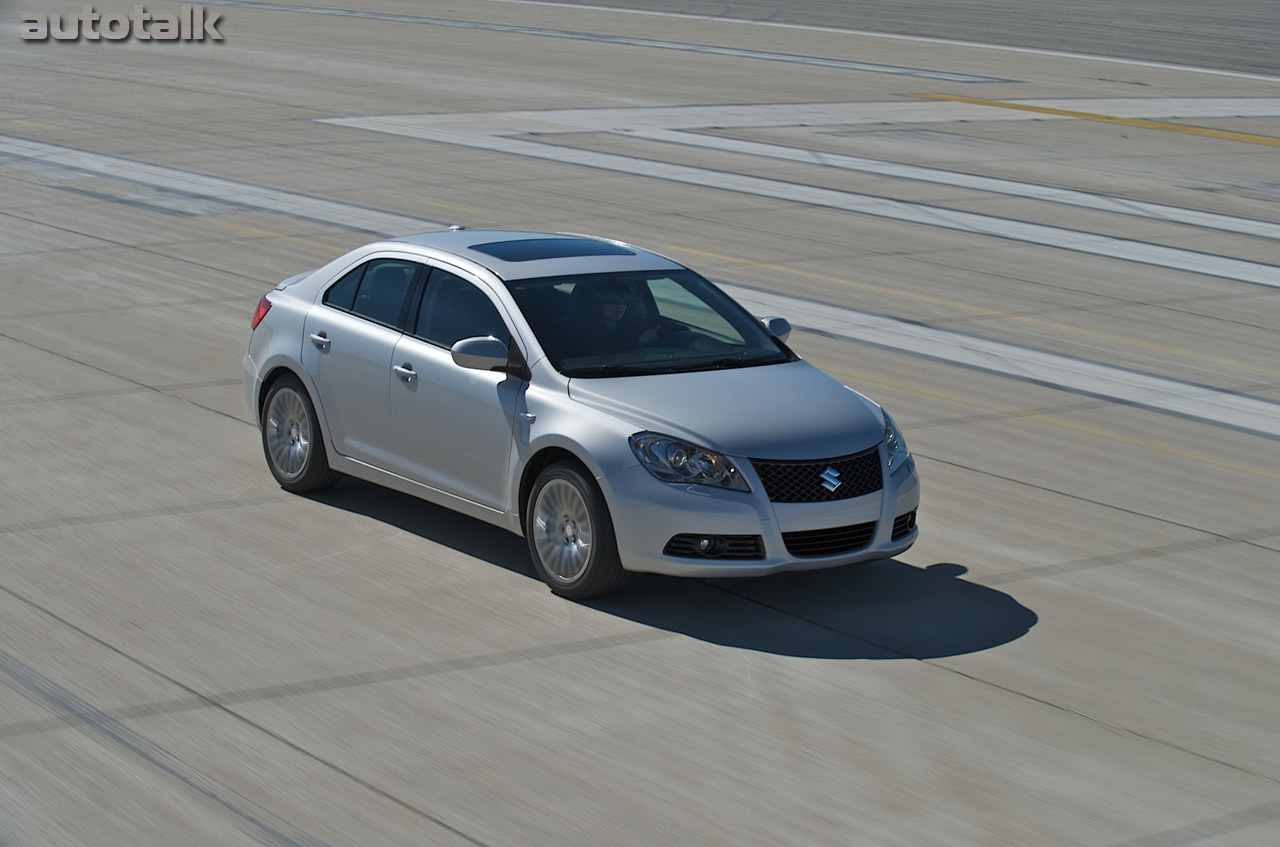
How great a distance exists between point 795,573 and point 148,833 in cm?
371

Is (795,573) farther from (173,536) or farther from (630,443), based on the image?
(173,536)

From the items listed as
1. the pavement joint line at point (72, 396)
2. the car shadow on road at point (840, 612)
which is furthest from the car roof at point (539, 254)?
the pavement joint line at point (72, 396)

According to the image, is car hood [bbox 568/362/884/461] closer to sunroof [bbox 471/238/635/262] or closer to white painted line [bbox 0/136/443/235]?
sunroof [bbox 471/238/635/262]

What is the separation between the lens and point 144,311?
47.0 feet

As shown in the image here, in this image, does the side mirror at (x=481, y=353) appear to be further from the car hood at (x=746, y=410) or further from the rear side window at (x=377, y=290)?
the rear side window at (x=377, y=290)

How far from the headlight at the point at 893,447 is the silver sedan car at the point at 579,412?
1cm

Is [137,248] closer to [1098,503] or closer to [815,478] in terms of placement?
[1098,503]

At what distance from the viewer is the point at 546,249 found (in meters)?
8.92

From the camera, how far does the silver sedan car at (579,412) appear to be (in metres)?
7.39

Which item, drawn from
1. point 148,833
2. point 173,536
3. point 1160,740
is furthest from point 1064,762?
point 173,536

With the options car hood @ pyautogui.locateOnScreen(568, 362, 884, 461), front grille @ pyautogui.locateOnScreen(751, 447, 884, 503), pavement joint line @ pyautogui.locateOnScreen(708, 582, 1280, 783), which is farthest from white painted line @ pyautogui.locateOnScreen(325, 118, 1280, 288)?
pavement joint line @ pyautogui.locateOnScreen(708, 582, 1280, 783)

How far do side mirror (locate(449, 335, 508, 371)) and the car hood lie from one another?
1.35 feet

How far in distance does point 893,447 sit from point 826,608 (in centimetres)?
86

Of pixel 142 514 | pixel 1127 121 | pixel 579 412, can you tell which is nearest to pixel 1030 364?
pixel 579 412
